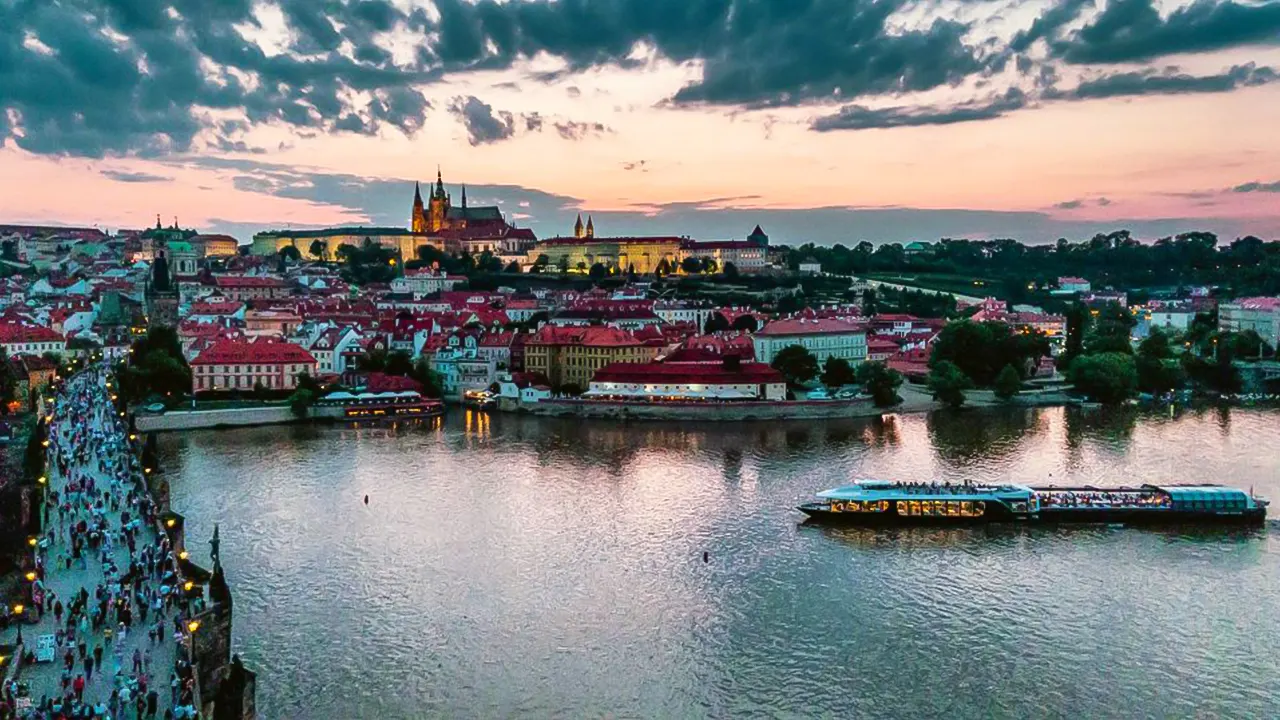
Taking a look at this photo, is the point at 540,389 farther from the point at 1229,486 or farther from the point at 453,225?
the point at 453,225

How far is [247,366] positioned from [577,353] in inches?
322

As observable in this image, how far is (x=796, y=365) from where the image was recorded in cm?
2997

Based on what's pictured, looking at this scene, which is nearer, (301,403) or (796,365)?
(301,403)

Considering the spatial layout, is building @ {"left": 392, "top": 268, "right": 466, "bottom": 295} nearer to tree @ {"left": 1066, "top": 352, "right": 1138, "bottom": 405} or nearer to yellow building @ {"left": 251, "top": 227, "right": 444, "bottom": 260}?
yellow building @ {"left": 251, "top": 227, "right": 444, "bottom": 260}

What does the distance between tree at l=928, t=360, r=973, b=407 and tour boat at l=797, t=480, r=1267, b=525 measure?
39.0 feet

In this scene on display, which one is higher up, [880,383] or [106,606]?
[880,383]

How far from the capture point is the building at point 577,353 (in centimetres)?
3025

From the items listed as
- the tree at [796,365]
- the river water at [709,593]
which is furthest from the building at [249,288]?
the river water at [709,593]

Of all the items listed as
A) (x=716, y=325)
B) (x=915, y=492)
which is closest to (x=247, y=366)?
(x=915, y=492)

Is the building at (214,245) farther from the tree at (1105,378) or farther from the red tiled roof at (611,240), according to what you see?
the tree at (1105,378)

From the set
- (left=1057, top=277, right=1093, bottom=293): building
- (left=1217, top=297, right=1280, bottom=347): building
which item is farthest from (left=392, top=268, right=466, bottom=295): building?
(left=1057, top=277, right=1093, bottom=293): building

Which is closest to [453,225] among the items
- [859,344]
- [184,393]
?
[859,344]

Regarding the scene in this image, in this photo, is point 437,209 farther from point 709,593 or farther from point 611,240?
point 709,593

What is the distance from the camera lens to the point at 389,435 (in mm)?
23047
